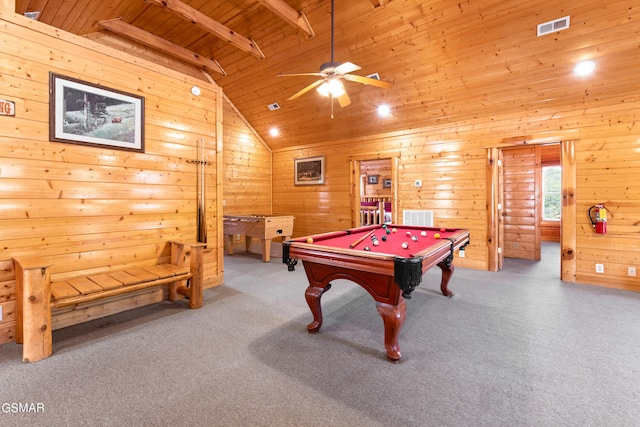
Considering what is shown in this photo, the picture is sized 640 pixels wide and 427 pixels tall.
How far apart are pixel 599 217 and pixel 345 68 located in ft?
12.6

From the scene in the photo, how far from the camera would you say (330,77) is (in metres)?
3.01

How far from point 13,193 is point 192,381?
7.04 ft

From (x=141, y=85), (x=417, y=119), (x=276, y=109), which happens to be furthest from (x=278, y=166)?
(x=141, y=85)

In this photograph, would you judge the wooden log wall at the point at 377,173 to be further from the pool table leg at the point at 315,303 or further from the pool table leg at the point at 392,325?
the pool table leg at the point at 392,325

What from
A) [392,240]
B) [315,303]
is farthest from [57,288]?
[392,240]

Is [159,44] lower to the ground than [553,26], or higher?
higher

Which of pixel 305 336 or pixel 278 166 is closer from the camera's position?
pixel 305 336

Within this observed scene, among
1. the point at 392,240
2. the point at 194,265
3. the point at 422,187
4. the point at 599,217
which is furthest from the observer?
the point at 422,187

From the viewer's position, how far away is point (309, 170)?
6836 mm

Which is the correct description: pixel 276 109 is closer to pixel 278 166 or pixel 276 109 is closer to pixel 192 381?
pixel 278 166

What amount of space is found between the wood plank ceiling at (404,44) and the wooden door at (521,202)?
187cm

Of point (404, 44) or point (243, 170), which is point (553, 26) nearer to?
point (404, 44)

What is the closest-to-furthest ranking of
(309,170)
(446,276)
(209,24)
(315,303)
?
(315,303), (446,276), (209,24), (309,170)

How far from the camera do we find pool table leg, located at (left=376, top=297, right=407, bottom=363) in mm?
2092
